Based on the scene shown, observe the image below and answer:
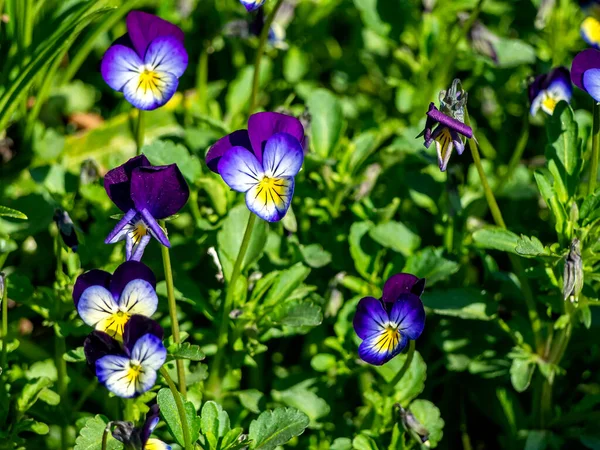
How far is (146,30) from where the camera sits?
1.93 metres

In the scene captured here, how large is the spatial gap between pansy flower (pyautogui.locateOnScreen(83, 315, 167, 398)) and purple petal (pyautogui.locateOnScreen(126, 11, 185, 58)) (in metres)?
0.79

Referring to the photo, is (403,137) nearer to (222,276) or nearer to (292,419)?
(222,276)

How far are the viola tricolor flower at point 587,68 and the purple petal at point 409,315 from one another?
61 cm

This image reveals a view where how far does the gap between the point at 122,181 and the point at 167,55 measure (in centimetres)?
50

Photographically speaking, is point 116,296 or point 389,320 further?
point 389,320

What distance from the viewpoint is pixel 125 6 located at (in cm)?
255

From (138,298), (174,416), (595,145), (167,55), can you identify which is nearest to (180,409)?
(174,416)

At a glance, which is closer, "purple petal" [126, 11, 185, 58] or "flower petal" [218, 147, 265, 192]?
"flower petal" [218, 147, 265, 192]

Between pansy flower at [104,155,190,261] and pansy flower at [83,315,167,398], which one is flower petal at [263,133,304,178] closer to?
pansy flower at [104,155,190,261]

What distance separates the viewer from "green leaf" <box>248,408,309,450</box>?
165 cm

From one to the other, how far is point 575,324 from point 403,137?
0.83 m

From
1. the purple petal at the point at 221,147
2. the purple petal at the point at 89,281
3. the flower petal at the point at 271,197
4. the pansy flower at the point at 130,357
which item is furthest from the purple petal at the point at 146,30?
the pansy flower at the point at 130,357

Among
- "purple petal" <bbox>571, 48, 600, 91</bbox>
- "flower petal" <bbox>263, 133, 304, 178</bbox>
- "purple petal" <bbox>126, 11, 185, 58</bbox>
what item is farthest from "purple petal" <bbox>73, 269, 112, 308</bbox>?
"purple petal" <bbox>571, 48, 600, 91</bbox>

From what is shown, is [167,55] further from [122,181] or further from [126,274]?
[126,274]
